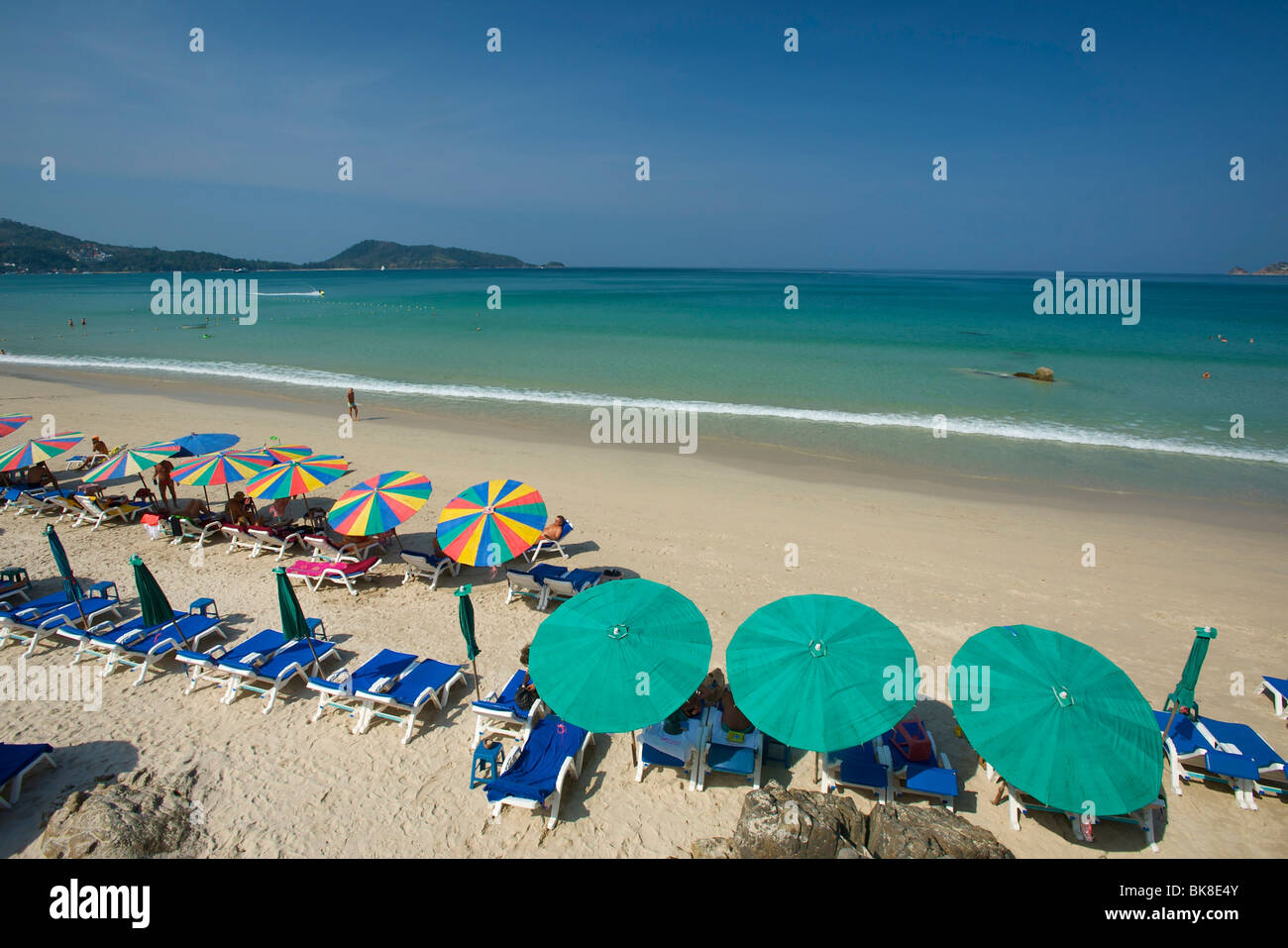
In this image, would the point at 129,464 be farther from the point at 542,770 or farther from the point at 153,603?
the point at 542,770

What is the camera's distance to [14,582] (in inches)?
371

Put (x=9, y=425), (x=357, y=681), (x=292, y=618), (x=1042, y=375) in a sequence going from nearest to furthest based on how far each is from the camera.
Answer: (x=357, y=681)
(x=292, y=618)
(x=9, y=425)
(x=1042, y=375)

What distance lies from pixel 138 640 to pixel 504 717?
5419 millimetres

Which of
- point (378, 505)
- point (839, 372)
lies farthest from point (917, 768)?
point (839, 372)

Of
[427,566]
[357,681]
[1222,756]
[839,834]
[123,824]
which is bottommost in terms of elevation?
[839,834]

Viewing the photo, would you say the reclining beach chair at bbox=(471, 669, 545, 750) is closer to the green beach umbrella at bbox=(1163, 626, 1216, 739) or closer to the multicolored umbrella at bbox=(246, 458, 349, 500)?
the multicolored umbrella at bbox=(246, 458, 349, 500)

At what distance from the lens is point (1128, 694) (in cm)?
534

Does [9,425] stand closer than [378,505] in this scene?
No

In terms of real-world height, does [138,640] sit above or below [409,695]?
above

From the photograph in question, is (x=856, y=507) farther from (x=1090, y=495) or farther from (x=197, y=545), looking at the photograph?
(x=197, y=545)

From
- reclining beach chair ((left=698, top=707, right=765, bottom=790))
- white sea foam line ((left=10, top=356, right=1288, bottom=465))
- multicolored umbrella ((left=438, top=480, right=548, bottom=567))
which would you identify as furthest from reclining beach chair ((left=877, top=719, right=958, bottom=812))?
white sea foam line ((left=10, top=356, right=1288, bottom=465))

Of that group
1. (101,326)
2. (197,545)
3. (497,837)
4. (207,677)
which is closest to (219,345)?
(101,326)
